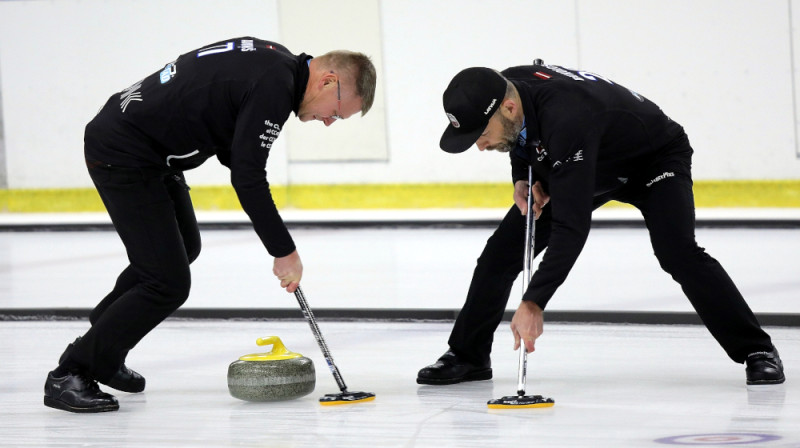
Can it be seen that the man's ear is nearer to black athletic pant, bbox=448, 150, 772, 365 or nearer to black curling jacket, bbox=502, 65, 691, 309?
black curling jacket, bbox=502, 65, 691, 309

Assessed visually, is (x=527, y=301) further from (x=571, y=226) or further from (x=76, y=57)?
(x=76, y=57)

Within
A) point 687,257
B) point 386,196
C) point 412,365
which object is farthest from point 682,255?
point 386,196

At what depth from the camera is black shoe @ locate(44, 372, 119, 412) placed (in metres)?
3.33

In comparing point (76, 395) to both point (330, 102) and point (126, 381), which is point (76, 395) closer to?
point (126, 381)

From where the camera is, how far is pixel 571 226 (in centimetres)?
293

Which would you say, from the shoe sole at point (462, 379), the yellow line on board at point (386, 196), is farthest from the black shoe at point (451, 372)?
the yellow line on board at point (386, 196)

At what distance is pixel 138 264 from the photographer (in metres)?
3.32

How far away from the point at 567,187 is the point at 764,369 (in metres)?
0.87

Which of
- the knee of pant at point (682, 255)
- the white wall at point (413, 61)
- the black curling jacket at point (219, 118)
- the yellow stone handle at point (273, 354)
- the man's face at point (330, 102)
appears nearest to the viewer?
the black curling jacket at point (219, 118)

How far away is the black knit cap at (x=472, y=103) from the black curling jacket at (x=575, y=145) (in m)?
0.09

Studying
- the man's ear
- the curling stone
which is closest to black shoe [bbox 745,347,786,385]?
the curling stone

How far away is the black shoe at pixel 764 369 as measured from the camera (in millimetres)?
3312

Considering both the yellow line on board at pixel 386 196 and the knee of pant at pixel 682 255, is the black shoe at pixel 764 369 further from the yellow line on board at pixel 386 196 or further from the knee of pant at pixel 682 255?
the yellow line on board at pixel 386 196

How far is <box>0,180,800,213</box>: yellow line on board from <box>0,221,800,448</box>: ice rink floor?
2.01 metres
